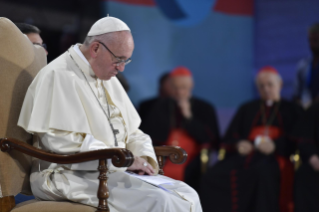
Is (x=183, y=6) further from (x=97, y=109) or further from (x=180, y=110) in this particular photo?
(x=97, y=109)

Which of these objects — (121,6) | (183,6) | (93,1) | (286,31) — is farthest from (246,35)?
(93,1)

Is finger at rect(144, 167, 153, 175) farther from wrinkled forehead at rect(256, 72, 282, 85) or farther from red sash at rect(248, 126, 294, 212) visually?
wrinkled forehead at rect(256, 72, 282, 85)

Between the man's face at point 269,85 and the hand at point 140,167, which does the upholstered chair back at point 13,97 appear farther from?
the man's face at point 269,85

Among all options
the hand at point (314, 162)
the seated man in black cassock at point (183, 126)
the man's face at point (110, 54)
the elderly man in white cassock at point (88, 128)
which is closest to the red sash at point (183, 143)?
the seated man in black cassock at point (183, 126)

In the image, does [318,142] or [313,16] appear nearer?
[318,142]

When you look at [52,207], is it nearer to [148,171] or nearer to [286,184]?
[148,171]

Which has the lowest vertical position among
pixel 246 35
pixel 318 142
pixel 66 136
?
pixel 318 142

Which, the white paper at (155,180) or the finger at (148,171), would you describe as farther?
the finger at (148,171)

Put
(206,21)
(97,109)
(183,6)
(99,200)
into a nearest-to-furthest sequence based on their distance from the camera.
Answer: (99,200)
(97,109)
(183,6)
(206,21)

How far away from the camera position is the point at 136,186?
2.79 metres

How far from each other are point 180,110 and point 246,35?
2.80 m

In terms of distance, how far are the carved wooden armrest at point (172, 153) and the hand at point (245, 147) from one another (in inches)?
91.9

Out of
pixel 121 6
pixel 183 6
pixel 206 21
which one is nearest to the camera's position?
pixel 121 6

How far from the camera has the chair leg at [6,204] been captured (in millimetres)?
2773
